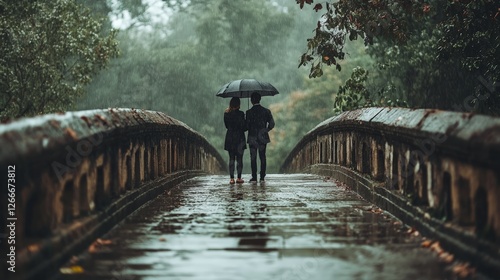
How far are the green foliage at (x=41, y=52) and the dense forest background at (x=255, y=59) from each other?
0.12 ft

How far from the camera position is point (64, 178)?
6.55 metres

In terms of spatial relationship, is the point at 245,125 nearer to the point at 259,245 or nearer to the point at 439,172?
the point at 439,172

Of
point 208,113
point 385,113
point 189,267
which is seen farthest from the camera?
point 208,113

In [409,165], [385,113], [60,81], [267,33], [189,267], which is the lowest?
[189,267]

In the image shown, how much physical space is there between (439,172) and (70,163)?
118 inches

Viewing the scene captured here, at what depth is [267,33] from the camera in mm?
54469

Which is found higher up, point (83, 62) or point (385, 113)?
point (83, 62)

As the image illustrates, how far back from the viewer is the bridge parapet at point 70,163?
211 inches

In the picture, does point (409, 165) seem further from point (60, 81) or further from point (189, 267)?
point (60, 81)

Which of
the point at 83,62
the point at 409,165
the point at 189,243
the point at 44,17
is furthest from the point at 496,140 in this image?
the point at 83,62

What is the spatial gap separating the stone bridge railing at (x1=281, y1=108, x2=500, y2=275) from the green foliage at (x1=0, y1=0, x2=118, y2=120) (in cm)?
1438

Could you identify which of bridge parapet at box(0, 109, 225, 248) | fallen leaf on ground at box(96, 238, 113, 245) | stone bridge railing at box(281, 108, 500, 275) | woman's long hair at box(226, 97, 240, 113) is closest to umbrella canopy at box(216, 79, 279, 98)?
woman's long hair at box(226, 97, 240, 113)

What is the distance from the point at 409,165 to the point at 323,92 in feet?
132

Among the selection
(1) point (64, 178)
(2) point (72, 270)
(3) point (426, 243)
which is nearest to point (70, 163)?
(1) point (64, 178)
